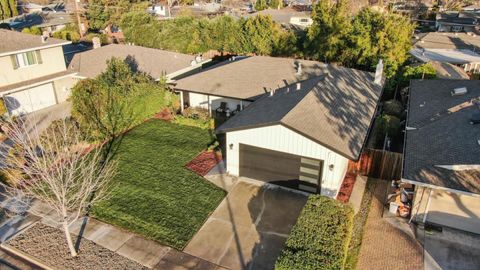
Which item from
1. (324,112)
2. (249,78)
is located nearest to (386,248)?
(324,112)

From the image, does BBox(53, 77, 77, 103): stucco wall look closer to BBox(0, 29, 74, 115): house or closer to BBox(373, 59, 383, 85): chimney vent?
BBox(0, 29, 74, 115): house

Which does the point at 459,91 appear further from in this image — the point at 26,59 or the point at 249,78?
the point at 26,59

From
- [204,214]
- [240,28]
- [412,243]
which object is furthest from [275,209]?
[240,28]

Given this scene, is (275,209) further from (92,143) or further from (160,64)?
(160,64)

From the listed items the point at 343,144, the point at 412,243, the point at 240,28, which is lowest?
the point at 412,243

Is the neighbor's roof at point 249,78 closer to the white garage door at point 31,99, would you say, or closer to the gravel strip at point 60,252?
the white garage door at point 31,99

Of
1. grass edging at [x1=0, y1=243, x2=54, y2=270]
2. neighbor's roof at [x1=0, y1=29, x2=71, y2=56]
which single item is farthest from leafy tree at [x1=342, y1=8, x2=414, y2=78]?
grass edging at [x1=0, y1=243, x2=54, y2=270]

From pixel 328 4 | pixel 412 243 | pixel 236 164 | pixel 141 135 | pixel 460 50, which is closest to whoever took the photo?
pixel 412 243
